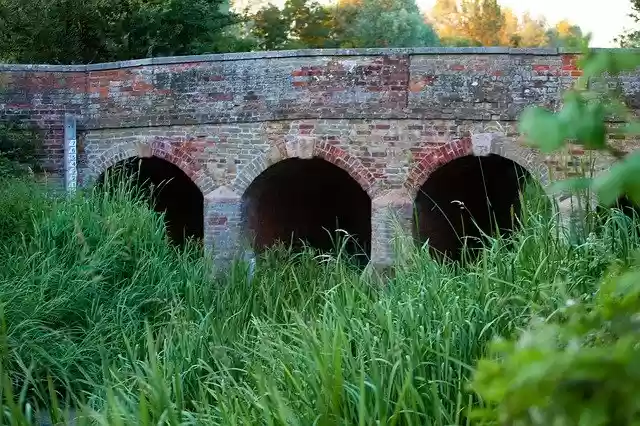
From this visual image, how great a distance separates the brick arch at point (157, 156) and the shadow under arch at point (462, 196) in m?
2.79

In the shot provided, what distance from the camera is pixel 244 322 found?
6.55m

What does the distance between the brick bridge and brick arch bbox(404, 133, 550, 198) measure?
1cm

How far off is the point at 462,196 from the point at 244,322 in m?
7.38

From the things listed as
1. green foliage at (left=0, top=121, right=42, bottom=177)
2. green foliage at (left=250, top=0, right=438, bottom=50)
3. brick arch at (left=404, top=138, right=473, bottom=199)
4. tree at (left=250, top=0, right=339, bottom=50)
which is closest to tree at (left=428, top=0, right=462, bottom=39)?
green foliage at (left=250, top=0, right=438, bottom=50)

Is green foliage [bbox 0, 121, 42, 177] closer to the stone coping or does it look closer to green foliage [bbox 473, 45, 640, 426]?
the stone coping

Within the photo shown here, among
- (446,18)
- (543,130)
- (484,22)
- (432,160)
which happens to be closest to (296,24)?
(484,22)

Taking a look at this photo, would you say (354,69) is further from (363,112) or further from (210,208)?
(210,208)

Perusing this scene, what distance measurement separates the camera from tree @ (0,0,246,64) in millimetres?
15266

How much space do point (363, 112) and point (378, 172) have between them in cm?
75

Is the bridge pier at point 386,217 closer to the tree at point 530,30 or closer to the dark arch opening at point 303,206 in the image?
the dark arch opening at point 303,206

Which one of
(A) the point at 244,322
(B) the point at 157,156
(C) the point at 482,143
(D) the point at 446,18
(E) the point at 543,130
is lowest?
(A) the point at 244,322

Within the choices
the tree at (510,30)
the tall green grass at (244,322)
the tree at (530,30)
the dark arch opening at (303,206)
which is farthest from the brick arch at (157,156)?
the tree at (530,30)

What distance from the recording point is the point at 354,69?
34.5 ft

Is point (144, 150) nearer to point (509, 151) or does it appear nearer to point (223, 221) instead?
point (223, 221)
